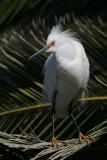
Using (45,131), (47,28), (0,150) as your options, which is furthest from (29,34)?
(0,150)

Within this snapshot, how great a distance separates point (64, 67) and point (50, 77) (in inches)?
6.3

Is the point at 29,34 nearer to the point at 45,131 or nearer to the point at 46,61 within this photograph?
the point at 46,61

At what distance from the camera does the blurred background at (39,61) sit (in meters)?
5.06

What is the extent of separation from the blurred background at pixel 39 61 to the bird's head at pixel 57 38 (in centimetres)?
12

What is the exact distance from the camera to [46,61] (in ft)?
18.3

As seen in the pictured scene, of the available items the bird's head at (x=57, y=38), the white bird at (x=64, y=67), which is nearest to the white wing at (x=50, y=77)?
the white bird at (x=64, y=67)

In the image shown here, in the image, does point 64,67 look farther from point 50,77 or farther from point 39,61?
point 39,61

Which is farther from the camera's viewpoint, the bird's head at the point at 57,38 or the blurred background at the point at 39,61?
the bird's head at the point at 57,38

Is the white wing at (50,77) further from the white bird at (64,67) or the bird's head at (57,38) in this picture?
the bird's head at (57,38)

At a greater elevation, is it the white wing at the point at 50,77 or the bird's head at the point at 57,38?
the bird's head at the point at 57,38

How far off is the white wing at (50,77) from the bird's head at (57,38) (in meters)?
0.10

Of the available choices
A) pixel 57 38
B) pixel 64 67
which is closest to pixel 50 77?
pixel 64 67

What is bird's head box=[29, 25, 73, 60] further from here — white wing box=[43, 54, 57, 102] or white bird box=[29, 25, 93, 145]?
white wing box=[43, 54, 57, 102]

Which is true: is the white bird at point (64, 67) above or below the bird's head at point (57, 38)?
below
